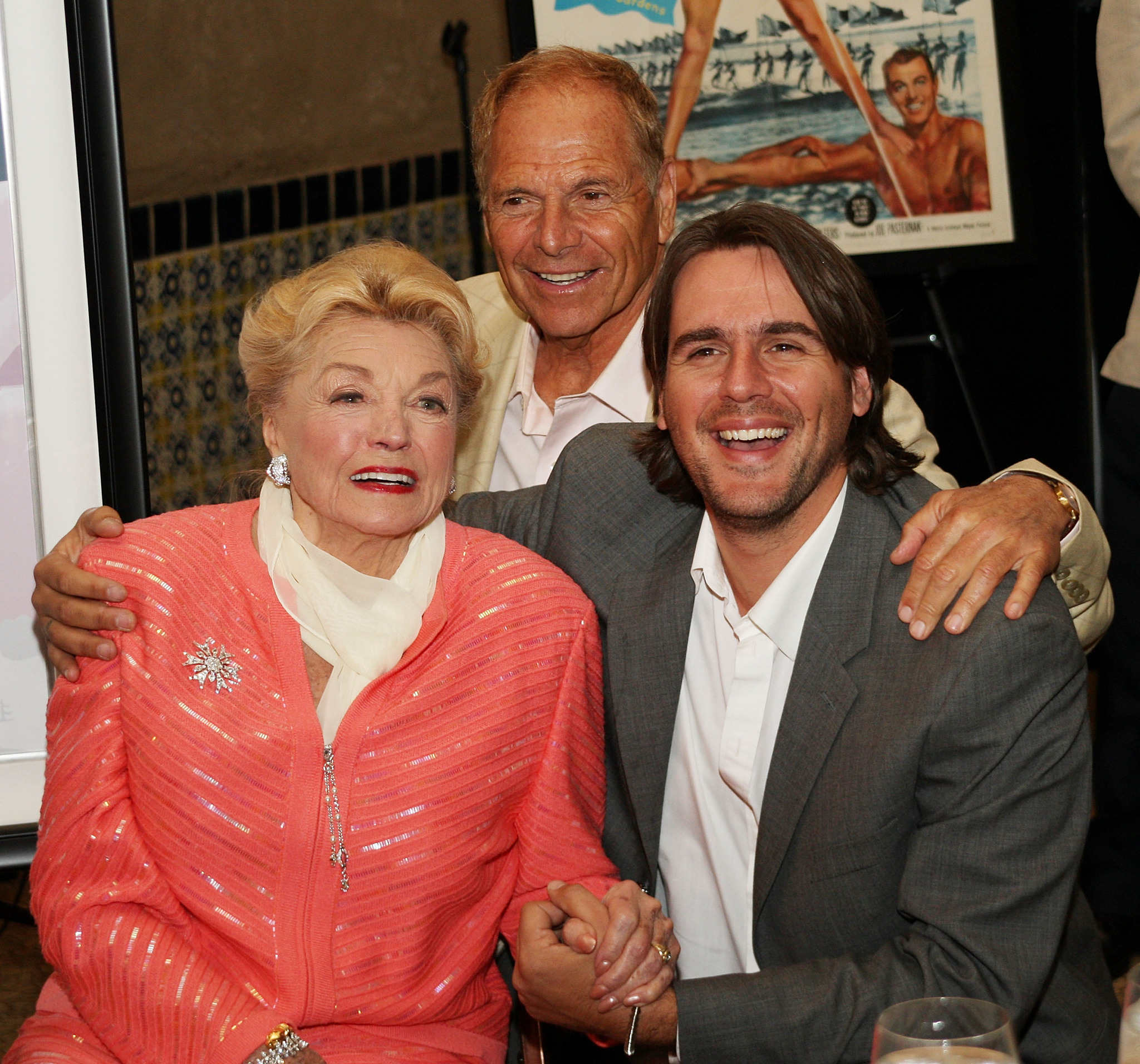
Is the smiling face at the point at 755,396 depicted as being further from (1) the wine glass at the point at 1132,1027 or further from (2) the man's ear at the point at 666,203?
(1) the wine glass at the point at 1132,1027

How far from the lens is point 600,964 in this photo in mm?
1648

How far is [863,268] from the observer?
3.69 meters

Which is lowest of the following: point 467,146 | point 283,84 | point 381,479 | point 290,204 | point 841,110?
point 381,479

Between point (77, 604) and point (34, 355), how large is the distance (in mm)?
554

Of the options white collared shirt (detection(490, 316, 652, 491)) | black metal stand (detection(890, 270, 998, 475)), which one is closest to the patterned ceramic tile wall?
black metal stand (detection(890, 270, 998, 475))

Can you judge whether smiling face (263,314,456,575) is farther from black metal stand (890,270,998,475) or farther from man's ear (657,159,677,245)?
black metal stand (890,270,998,475)

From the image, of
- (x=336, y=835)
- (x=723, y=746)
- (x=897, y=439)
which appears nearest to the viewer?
(x=336, y=835)

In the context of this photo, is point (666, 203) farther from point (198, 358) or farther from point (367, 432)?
point (198, 358)

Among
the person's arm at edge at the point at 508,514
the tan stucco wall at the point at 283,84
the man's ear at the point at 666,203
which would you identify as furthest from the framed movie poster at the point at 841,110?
the tan stucco wall at the point at 283,84

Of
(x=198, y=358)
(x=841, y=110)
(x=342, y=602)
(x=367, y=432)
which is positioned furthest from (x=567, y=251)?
(x=198, y=358)

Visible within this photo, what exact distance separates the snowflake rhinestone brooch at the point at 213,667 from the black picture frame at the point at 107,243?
1.70ft

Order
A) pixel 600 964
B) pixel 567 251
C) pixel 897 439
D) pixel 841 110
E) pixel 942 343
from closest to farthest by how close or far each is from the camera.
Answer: pixel 600 964, pixel 897 439, pixel 567 251, pixel 841 110, pixel 942 343

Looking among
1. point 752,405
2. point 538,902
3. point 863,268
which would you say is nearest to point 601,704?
point 538,902

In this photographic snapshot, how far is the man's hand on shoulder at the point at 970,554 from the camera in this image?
5.61ft
